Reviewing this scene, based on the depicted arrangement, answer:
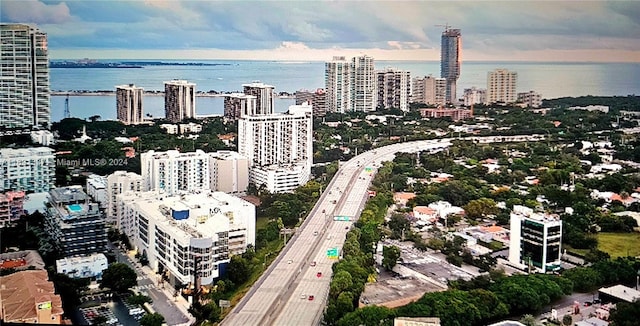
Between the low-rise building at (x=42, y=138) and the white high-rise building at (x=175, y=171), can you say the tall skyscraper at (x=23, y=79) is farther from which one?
the white high-rise building at (x=175, y=171)

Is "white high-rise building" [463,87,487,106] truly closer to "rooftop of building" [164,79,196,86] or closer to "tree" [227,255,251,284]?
"rooftop of building" [164,79,196,86]

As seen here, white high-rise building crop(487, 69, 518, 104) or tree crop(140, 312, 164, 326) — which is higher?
white high-rise building crop(487, 69, 518, 104)

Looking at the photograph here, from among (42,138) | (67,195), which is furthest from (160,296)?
(42,138)

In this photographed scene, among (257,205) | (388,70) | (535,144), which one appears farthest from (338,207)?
(388,70)

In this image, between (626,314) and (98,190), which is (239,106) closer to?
(98,190)

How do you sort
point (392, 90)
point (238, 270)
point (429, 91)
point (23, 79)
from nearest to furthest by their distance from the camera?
point (238, 270) < point (23, 79) < point (392, 90) < point (429, 91)

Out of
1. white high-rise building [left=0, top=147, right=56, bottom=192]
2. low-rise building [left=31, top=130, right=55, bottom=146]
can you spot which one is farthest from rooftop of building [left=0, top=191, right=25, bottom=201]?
low-rise building [left=31, top=130, right=55, bottom=146]
